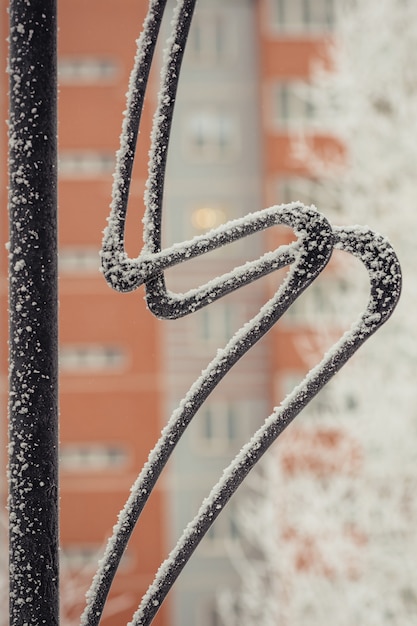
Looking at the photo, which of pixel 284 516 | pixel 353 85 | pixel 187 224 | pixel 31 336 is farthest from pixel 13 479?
pixel 187 224

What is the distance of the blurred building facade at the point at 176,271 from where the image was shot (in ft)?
36.0

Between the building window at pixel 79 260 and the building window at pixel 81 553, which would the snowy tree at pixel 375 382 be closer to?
the building window at pixel 81 553

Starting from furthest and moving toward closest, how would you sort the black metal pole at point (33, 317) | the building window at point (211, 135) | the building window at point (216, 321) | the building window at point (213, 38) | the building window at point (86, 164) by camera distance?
the building window at point (211, 135), the building window at point (213, 38), the building window at point (216, 321), the building window at point (86, 164), the black metal pole at point (33, 317)

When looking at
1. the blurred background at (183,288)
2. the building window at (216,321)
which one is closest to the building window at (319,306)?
the blurred background at (183,288)

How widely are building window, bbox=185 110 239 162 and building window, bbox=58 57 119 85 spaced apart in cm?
128

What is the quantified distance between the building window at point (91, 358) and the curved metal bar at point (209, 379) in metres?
10.4

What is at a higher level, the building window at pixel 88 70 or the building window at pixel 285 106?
the building window at pixel 88 70

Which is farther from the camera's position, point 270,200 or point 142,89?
point 270,200

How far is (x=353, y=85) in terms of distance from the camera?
16.5ft

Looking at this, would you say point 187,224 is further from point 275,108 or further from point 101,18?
point 101,18

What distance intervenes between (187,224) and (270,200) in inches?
45.2

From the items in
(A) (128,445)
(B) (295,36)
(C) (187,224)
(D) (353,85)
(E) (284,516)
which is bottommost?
(A) (128,445)

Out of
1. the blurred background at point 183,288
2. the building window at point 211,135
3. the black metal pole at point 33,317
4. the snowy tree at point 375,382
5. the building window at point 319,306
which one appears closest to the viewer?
the black metal pole at point 33,317

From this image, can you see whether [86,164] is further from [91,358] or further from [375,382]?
[375,382]
